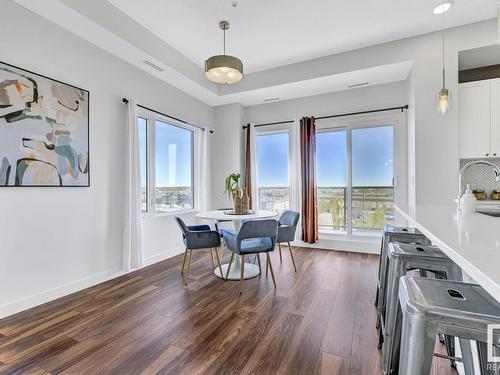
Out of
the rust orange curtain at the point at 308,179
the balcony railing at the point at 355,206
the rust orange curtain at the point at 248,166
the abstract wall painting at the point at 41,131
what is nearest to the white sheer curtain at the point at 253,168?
the rust orange curtain at the point at 248,166

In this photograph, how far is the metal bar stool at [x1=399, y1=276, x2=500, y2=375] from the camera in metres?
0.72

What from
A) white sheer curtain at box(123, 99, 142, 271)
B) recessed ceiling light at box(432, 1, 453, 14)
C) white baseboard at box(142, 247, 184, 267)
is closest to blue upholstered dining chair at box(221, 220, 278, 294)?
white sheer curtain at box(123, 99, 142, 271)

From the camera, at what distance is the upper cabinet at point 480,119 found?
3.01 m

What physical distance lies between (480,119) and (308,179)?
7.76 ft

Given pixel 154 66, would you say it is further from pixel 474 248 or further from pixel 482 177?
pixel 482 177

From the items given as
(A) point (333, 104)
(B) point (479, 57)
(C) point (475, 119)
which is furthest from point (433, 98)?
(A) point (333, 104)

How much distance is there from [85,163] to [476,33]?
15.8ft

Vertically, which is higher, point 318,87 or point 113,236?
point 318,87

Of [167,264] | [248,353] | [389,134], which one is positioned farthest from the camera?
[389,134]

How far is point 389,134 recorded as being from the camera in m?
4.17

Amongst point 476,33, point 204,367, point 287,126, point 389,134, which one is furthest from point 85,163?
point 476,33

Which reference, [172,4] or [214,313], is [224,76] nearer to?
[172,4]

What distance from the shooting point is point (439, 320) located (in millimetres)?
742

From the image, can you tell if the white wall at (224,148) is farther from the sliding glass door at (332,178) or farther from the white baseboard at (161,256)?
the sliding glass door at (332,178)
